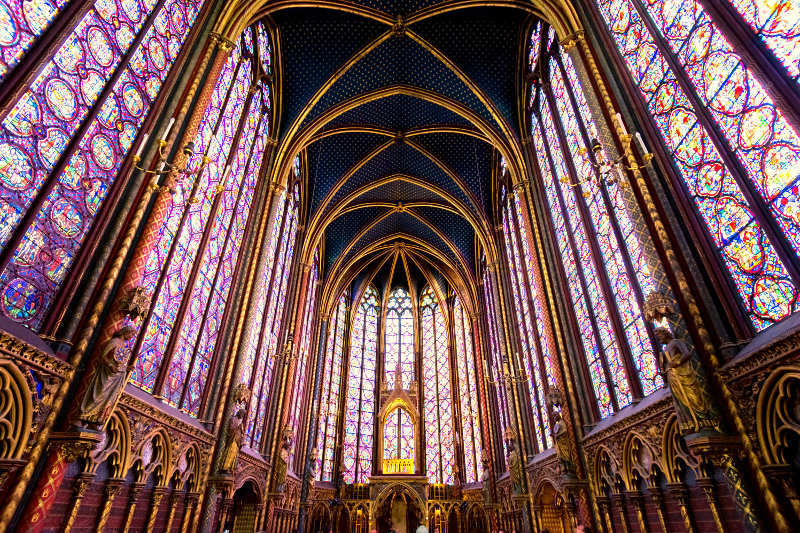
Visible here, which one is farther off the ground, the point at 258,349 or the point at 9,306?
the point at 258,349

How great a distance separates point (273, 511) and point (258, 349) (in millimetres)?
5667

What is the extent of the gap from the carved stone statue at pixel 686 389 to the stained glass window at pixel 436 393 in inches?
747

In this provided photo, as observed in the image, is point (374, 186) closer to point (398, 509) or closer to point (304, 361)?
point (304, 361)

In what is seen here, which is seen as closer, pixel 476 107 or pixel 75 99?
pixel 75 99

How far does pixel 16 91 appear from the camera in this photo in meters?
5.20

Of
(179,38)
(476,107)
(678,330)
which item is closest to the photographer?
(678,330)

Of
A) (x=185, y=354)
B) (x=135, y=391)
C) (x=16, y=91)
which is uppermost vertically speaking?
(x=16, y=91)

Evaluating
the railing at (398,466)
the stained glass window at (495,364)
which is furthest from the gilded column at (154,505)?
the railing at (398,466)

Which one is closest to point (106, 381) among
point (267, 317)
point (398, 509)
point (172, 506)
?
point (172, 506)

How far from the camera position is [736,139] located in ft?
20.0

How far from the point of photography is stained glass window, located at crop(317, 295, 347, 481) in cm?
2231

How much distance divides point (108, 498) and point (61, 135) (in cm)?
545

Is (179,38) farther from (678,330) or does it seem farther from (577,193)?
(678,330)

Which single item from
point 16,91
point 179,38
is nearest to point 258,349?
point 179,38
